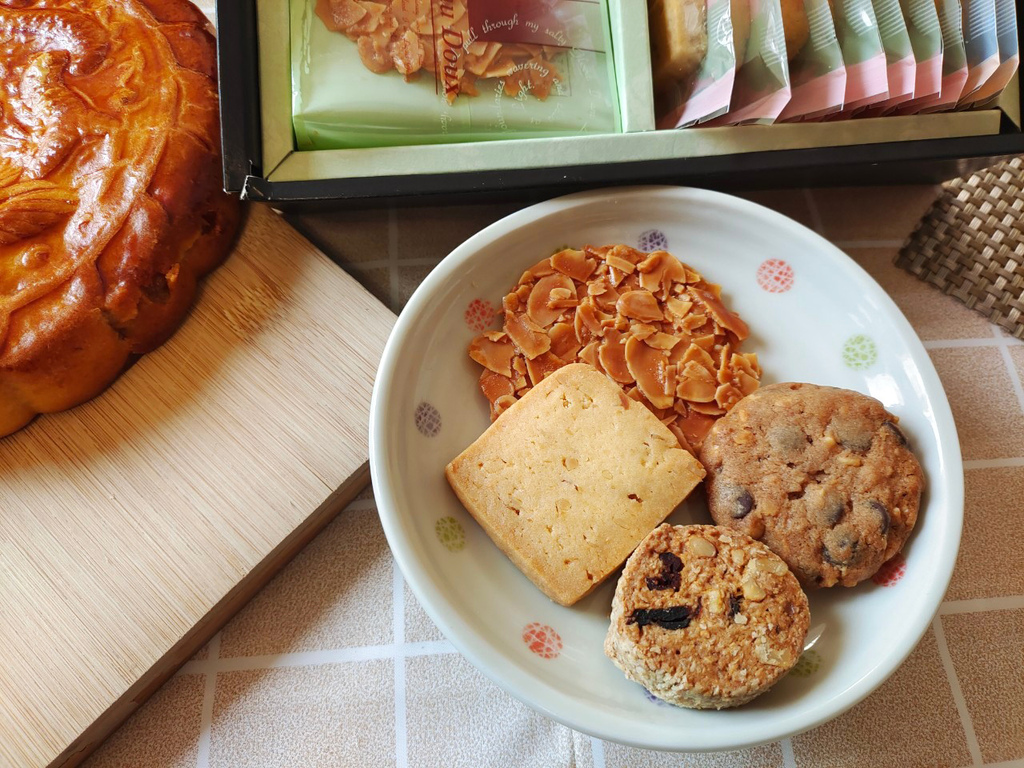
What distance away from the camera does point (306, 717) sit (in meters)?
0.96

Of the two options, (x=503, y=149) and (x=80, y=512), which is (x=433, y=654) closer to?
(x=80, y=512)

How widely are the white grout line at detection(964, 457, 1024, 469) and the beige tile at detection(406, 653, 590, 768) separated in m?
0.76

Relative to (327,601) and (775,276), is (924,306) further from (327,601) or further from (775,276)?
(327,601)

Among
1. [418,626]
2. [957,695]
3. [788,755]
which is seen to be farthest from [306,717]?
[957,695]

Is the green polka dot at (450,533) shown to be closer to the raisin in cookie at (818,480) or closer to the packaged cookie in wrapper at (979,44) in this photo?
the raisin in cookie at (818,480)

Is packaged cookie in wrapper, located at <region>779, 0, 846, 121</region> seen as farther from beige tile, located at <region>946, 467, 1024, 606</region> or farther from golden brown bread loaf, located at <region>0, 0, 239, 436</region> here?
golden brown bread loaf, located at <region>0, 0, 239, 436</region>

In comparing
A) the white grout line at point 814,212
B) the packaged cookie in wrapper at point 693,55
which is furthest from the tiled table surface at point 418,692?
the packaged cookie in wrapper at point 693,55

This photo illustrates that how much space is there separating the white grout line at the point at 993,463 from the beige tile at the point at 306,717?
0.96 m

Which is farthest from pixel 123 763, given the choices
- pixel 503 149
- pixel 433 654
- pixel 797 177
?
pixel 797 177

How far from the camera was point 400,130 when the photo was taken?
40.1 inches

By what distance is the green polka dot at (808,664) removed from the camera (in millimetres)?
870

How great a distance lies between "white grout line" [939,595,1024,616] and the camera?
1.03m

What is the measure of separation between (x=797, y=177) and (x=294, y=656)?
1.06 m

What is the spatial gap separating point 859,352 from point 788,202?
13.6 inches
